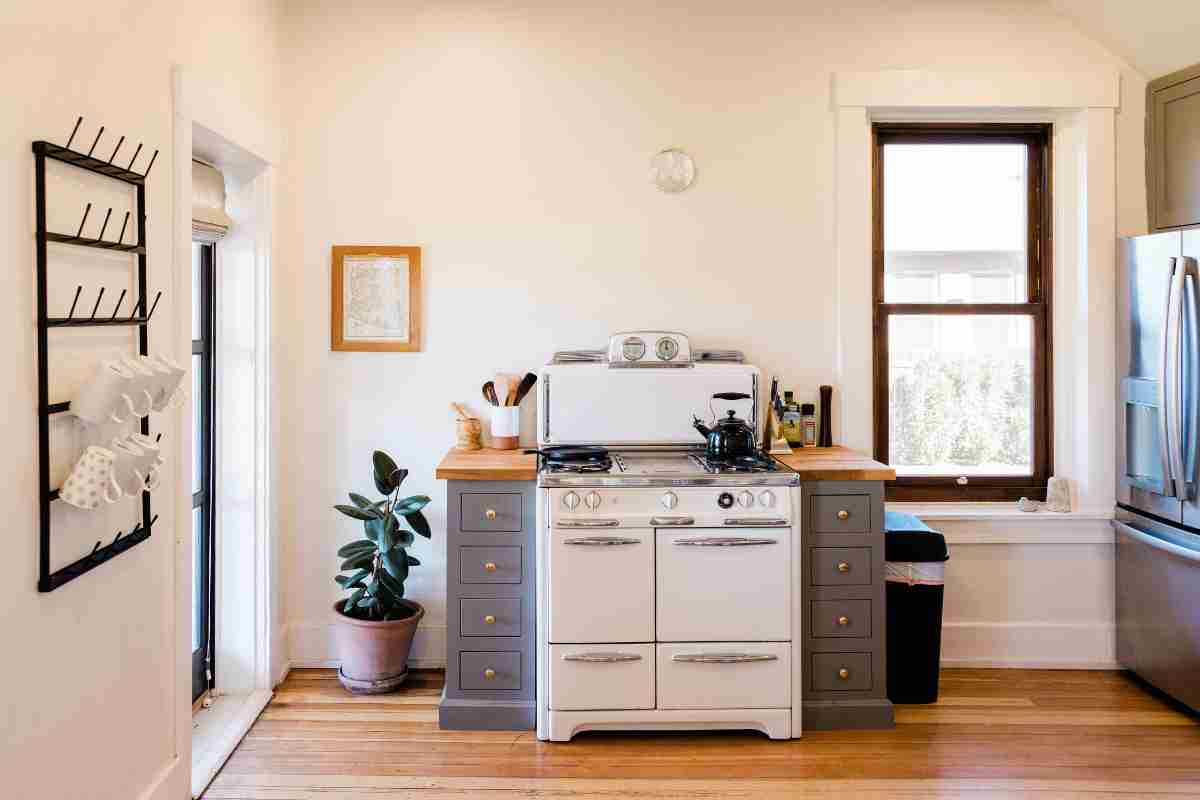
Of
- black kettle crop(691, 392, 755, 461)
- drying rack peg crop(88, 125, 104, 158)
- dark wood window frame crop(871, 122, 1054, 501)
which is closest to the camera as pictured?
drying rack peg crop(88, 125, 104, 158)

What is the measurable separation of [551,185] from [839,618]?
204 cm

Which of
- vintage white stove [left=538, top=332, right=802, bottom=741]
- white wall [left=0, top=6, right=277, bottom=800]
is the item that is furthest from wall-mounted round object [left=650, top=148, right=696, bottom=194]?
white wall [left=0, top=6, right=277, bottom=800]

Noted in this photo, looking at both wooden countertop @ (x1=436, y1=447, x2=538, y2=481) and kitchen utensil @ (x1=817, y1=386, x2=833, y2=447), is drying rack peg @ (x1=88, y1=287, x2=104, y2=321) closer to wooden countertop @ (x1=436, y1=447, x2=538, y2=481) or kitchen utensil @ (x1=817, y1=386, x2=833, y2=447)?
wooden countertop @ (x1=436, y1=447, x2=538, y2=481)

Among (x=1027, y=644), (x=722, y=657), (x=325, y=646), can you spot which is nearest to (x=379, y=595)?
(x=325, y=646)

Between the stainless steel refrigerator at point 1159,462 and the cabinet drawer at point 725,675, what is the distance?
1459mm

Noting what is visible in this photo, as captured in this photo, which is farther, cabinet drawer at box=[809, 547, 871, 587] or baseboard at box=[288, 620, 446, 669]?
baseboard at box=[288, 620, 446, 669]

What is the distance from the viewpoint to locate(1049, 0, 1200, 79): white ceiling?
3.54 metres

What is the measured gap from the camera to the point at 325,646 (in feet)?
13.2

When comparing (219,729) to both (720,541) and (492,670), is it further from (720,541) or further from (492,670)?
(720,541)

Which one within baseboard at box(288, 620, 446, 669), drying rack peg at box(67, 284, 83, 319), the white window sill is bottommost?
the white window sill

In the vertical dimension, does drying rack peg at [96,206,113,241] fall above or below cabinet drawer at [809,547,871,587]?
above

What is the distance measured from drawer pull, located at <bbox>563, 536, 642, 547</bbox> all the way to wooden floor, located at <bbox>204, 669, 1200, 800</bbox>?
68 centimetres

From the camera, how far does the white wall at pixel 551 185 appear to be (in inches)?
156

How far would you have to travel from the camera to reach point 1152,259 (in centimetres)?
367
